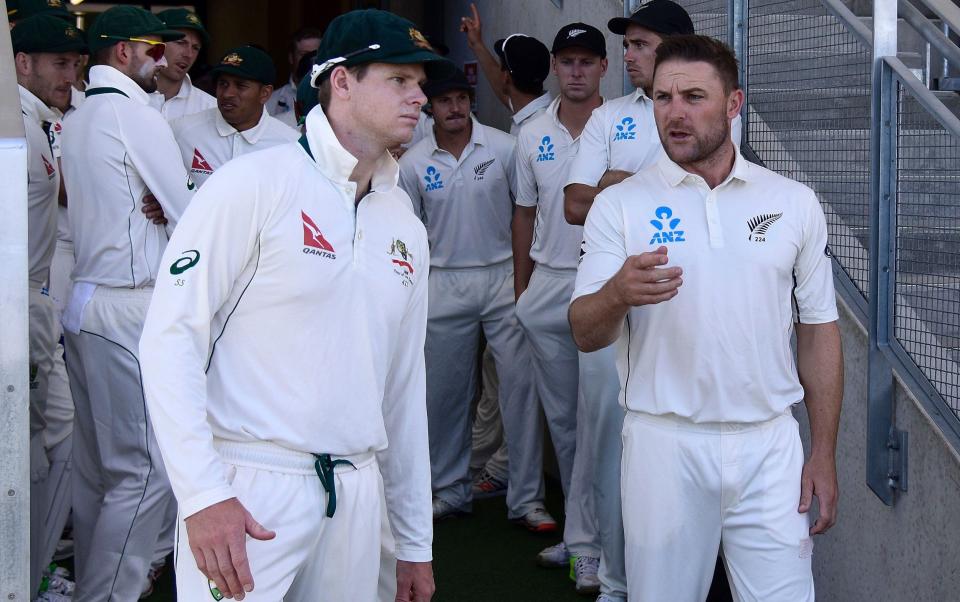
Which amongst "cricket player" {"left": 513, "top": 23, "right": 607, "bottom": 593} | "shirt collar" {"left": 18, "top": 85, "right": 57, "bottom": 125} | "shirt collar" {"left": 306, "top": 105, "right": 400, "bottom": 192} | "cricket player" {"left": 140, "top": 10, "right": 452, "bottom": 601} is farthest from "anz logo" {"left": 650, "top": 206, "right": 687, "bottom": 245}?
"shirt collar" {"left": 18, "top": 85, "right": 57, "bottom": 125}

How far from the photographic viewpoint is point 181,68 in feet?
20.4

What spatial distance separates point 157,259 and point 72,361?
539mm

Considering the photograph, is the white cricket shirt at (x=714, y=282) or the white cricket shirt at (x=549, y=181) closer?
the white cricket shirt at (x=714, y=282)

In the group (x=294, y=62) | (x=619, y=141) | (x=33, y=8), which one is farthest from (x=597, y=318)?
(x=294, y=62)

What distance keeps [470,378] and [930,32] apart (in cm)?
292

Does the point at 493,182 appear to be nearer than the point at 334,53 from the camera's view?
No

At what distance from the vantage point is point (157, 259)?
14.1 ft

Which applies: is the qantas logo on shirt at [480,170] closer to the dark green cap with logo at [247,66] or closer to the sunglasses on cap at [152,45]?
the dark green cap with logo at [247,66]

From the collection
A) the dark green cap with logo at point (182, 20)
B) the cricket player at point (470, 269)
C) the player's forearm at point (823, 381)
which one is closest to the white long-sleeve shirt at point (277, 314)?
the player's forearm at point (823, 381)

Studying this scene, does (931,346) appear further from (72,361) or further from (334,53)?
(72,361)

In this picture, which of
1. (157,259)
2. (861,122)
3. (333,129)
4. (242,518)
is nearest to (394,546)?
(242,518)

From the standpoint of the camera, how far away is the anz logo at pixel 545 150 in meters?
5.37

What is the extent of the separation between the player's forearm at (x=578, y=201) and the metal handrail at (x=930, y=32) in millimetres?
1277

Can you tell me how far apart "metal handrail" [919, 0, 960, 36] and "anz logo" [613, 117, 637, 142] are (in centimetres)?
113
